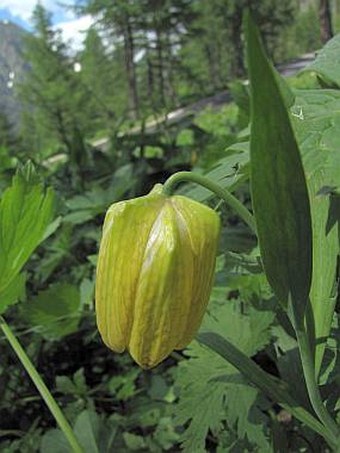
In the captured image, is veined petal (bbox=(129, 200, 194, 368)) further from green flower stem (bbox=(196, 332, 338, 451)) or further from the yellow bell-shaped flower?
green flower stem (bbox=(196, 332, 338, 451))

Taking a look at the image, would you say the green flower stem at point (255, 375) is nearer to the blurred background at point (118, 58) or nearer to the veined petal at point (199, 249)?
the veined petal at point (199, 249)

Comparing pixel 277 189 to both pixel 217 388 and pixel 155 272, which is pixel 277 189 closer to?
Answer: pixel 155 272

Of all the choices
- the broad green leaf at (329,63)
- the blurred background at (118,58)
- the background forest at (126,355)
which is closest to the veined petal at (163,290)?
the background forest at (126,355)

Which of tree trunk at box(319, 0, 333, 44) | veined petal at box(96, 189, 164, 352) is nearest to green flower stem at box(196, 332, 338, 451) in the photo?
veined petal at box(96, 189, 164, 352)

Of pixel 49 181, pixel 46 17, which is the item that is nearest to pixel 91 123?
pixel 46 17

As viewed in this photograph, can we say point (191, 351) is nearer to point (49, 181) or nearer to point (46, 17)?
point (49, 181)

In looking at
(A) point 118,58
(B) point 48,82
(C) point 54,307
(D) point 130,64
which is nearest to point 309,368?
Result: (C) point 54,307
